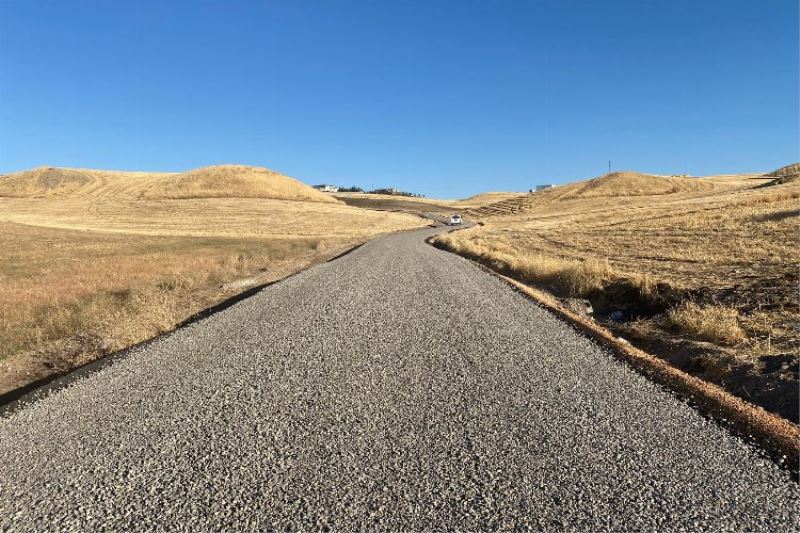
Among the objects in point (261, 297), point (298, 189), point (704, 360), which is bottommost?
point (704, 360)

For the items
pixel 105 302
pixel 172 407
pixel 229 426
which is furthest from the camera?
pixel 105 302

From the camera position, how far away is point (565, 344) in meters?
7.94

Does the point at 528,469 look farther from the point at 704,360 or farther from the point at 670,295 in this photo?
the point at 670,295

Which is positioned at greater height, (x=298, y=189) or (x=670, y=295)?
(x=298, y=189)

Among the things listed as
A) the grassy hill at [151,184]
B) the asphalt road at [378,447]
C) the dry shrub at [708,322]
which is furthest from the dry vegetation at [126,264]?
the dry shrub at [708,322]

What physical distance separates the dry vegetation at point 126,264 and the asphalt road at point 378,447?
3.93m

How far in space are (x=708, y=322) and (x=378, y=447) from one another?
7.42 metres

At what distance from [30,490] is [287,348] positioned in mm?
4093

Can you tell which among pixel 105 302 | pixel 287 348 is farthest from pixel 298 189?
pixel 287 348

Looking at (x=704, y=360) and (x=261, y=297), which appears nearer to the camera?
(x=704, y=360)

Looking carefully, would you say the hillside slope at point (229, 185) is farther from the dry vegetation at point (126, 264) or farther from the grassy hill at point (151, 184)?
the dry vegetation at point (126, 264)

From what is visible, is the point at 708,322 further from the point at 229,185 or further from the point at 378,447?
the point at 229,185

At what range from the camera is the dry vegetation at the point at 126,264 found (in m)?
10.5

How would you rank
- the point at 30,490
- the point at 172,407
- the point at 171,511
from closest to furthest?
1. the point at 171,511
2. the point at 30,490
3. the point at 172,407
